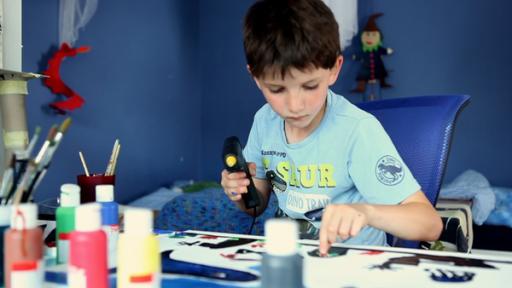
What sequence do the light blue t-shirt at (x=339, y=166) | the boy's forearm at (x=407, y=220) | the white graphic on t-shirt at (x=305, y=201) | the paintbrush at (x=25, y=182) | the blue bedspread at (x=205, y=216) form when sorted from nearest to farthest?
the paintbrush at (x=25, y=182)
the boy's forearm at (x=407, y=220)
the light blue t-shirt at (x=339, y=166)
the white graphic on t-shirt at (x=305, y=201)
the blue bedspread at (x=205, y=216)

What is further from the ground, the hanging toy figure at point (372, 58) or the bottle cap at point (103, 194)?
the hanging toy figure at point (372, 58)

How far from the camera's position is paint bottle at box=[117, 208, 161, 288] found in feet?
1.63

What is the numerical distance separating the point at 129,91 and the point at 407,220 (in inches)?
89.2

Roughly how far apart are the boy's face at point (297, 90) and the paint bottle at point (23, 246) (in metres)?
0.48

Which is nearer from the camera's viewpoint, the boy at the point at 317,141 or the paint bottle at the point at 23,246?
the paint bottle at the point at 23,246

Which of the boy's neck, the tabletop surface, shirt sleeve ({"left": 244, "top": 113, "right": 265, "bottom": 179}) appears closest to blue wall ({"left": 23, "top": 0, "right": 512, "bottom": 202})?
shirt sleeve ({"left": 244, "top": 113, "right": 265, "bottom": 179})

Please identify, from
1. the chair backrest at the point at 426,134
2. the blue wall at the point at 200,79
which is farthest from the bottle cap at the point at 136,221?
the blue wall at the point at 200,79

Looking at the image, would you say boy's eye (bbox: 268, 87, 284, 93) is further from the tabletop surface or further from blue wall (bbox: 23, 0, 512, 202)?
blue wall (bbox: 23, 0, 512, 202)

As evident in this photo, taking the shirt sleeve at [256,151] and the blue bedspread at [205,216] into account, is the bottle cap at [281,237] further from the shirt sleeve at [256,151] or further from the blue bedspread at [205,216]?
the blue bedspread at [205,216]

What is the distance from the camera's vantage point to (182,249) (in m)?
0.81

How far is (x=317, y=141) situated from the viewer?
105 cm

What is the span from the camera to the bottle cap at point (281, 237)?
17.9 inches

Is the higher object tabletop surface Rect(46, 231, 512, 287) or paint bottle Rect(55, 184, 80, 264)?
paint bottle Rect(55, 184, 80, 264)

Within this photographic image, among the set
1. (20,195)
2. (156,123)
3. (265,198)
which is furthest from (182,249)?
(156,123)
